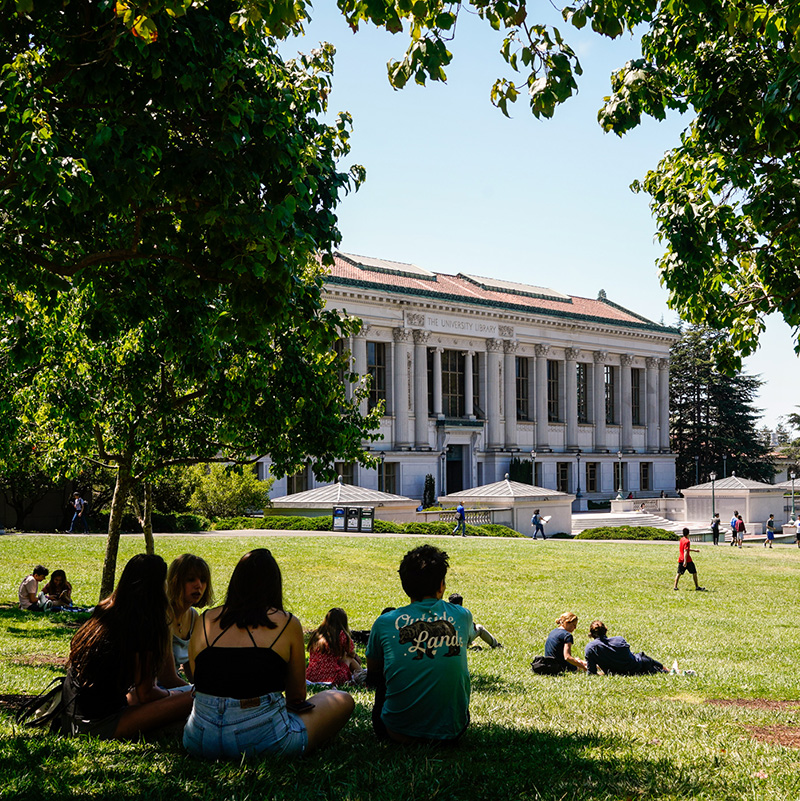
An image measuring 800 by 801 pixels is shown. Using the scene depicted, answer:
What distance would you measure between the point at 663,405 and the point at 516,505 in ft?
→ 142

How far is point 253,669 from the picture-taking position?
4953 mm

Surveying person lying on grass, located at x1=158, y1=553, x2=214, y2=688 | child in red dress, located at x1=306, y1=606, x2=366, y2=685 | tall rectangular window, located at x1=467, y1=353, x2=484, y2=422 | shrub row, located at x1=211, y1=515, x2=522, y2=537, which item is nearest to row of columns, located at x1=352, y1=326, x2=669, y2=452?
tall rectangular window, located at x1=467, y1=353, x2=484, y2=422

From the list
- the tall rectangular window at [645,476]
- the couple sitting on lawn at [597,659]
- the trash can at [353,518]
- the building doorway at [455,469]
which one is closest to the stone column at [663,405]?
the tall rectangular window at [645,476]

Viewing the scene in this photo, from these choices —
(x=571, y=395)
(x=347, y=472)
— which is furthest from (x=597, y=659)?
(x=571, y=395)

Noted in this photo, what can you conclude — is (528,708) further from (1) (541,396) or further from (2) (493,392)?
(1) (541,396)

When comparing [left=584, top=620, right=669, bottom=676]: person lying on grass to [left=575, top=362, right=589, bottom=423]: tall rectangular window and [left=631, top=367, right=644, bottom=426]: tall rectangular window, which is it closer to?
[left=575, top=362, right=589, bottom=423]: tall rectangular window

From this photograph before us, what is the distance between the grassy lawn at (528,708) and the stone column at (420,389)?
3584cm

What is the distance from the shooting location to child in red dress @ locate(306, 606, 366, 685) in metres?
9.43

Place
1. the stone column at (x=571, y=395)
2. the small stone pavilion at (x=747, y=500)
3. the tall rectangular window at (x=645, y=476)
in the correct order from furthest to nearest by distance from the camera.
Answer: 1. the tall rectangular window at (x=645, y=476)
2. the stone column at (x=571, y=395)
3. the small stone pavilion at (x=747, y=500)

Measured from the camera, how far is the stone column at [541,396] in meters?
71.4

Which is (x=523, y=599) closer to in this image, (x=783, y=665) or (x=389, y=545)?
(x=783, y=665)

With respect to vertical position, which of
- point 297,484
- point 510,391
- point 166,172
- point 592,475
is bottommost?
point 297,484

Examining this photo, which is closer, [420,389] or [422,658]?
[422,658]

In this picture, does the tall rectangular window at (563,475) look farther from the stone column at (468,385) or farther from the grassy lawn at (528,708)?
the grassy lawn at (528,708)
